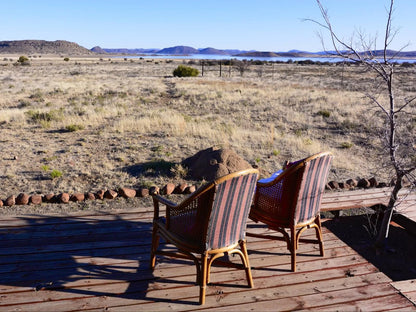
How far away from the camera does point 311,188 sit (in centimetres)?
335

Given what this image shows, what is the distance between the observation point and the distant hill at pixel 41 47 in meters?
150

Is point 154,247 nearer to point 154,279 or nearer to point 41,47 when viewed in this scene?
point 154,279

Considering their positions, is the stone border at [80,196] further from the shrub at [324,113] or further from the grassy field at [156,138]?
the shrub at [324,113]

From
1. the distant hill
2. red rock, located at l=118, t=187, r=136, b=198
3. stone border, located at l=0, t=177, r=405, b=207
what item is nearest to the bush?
stone border, located at l=0, t=177, r=405, b=207

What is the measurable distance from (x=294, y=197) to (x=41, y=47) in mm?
178619

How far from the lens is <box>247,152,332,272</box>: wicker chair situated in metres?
3.20

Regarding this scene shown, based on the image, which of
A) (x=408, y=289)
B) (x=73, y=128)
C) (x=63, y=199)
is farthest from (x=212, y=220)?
(x=73, y=128)

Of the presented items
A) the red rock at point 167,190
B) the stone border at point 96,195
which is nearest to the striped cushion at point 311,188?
the stone border at point 96,195

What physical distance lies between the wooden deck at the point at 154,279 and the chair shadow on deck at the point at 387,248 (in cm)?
114

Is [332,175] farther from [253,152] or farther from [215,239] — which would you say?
[215,239]

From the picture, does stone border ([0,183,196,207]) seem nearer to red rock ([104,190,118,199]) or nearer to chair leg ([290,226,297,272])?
red rock ([104,190,118,199])

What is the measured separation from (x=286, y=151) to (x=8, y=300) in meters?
7.75

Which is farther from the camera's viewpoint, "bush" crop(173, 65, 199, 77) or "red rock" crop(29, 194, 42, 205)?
"bush" crop(173, 65, 199, 77)

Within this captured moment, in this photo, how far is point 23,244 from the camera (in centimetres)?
373
